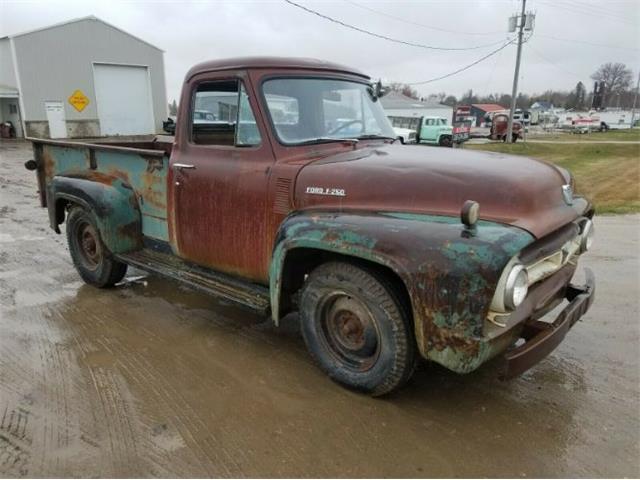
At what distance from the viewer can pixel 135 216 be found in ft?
15.6

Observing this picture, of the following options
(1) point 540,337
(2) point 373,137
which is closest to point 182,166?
(2) point 373,137

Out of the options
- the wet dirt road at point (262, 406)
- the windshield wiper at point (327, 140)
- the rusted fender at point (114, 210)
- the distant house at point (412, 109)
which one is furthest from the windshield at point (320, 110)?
the distant house at point (412, 109)

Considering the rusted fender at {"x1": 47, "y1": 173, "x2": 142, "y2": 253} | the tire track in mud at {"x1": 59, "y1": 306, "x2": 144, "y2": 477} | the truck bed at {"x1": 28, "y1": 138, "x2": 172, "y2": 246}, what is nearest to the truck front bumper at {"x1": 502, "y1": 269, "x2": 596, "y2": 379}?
the tire track in mud at {"x1": 59, "y1": 306, "x2": 144, "y2": 477}

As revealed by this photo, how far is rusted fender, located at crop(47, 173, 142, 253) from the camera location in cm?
468

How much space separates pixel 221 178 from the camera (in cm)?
376

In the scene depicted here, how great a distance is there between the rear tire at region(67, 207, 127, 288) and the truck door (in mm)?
1167

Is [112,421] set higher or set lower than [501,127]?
lower

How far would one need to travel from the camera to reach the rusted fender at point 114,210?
4.68 m

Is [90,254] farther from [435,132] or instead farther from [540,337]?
[435,132]

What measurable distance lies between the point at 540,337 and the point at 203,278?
253 cm

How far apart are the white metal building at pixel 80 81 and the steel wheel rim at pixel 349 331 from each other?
23.5m

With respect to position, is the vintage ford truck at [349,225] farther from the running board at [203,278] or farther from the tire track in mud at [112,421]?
the tire track in mud at [112,421]

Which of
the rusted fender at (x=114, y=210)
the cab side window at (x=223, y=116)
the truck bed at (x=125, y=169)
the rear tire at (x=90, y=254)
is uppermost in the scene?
the cab side window at (x=223, y=116)

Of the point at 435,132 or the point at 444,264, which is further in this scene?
the point at 435,132
